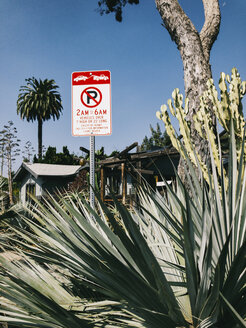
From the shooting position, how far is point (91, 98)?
350 centimetres

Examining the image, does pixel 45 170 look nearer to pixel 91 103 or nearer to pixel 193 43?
pixel 193 43

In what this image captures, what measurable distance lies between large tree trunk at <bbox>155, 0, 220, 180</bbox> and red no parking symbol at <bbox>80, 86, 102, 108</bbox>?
6.64ft

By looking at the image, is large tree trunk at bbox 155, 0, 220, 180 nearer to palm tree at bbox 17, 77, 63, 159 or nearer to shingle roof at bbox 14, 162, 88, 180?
shingle roof at bbox 14, 162, 88, 180

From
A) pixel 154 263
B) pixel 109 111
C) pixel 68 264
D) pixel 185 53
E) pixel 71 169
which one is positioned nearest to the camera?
pixel 154 263

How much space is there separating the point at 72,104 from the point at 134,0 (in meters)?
6.94

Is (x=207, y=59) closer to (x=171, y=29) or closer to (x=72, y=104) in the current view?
(x=171, y=29)

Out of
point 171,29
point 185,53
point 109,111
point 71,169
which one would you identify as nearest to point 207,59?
point 185,53

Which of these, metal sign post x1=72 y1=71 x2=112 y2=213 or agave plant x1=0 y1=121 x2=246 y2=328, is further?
metal sign post x1=72 y1=71 x2=112 y2=213

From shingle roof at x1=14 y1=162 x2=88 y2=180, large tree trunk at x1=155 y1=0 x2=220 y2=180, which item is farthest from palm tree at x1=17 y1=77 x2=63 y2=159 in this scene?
large tree trunk at x1=155 y1=0 x2=220 y2=180

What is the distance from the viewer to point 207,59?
17.6 feet

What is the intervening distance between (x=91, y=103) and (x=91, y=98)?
0.06 meters

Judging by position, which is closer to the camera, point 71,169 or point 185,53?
point 185,53

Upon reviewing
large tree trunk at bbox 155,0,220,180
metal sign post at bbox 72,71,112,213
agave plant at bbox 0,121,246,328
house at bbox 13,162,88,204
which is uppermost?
large tree trunk at bbox 155,0,220,180

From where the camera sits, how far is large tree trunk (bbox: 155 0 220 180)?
502cm
